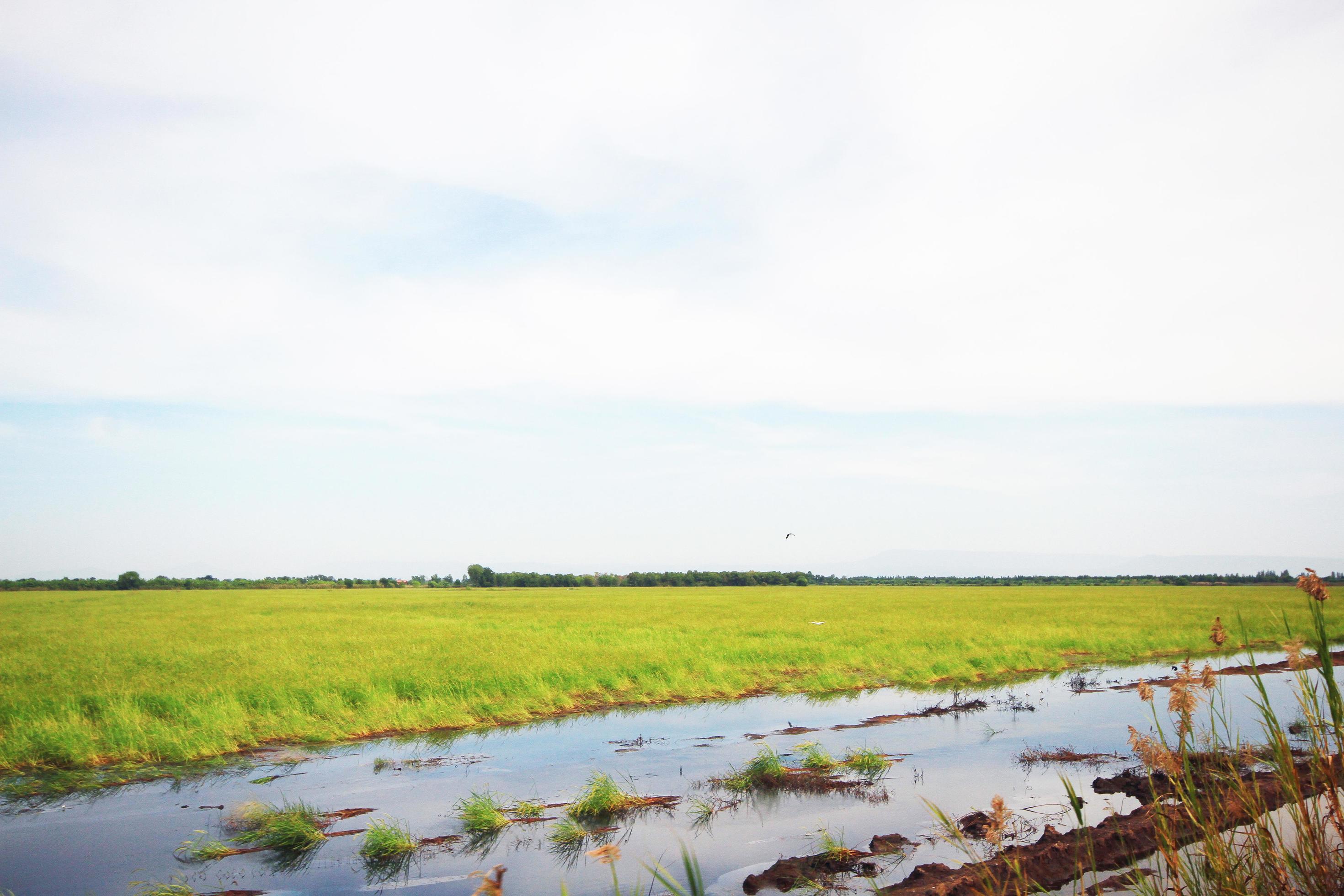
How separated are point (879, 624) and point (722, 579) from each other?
10781 cm

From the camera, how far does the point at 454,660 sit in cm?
2433

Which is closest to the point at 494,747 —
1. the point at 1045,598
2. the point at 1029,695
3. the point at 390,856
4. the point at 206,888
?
the point at 390,856

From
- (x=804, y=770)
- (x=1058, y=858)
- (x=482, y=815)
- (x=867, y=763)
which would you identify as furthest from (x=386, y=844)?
(x=1058, y=858)

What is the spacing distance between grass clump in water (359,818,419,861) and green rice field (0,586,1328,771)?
7365 mm

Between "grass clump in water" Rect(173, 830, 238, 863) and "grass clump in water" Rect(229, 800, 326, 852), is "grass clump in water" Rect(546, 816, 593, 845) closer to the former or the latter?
"grass clump in water" Rect(229, 800, 326, 852)

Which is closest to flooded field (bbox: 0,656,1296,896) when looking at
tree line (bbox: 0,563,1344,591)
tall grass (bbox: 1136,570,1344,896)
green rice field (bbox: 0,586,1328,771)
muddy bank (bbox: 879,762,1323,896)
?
muddy bank (bbox: 879,762,1323,896)

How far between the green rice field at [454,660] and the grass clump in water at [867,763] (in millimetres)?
6143

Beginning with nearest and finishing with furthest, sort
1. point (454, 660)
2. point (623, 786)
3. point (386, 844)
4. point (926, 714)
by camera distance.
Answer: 1. point (386, 844)
2. point (623, 786)
3. point (926, 714)
4. point (454, 660)

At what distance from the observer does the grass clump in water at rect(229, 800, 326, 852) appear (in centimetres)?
1042

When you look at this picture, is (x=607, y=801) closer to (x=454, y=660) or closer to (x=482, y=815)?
(x=482, y=815)

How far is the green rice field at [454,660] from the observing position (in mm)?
16750

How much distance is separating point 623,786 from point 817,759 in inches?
138

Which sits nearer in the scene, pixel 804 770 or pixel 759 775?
pixel 759 775

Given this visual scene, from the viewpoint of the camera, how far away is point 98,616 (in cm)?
4588
